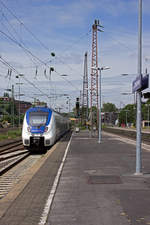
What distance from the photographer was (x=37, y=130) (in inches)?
902

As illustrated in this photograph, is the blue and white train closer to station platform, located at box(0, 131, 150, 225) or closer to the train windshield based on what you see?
the train windshield

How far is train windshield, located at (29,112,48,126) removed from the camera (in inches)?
912

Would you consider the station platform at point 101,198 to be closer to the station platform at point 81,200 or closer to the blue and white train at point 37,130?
the station platform at point 81,200

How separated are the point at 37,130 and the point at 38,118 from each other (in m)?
0.90

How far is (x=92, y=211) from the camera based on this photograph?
6680 millimetres

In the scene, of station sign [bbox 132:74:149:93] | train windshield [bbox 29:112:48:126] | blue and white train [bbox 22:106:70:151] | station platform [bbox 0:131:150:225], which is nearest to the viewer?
station platform [bbox 0:131:150:225]

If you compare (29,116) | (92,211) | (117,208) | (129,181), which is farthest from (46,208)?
(29,116)

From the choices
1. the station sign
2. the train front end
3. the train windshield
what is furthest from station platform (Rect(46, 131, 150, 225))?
the train windshield

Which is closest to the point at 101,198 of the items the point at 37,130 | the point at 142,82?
the point at 142,82

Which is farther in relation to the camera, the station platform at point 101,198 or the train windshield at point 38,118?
the train windshield at point 38,118

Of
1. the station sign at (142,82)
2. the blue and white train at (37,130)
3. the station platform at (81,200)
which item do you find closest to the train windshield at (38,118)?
the blue and white train at (37,130)

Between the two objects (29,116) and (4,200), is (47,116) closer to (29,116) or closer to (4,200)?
(29,116)

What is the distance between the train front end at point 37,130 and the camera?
2295cm

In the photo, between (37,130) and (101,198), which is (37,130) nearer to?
(37,130)
